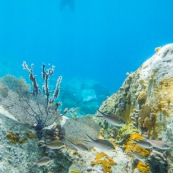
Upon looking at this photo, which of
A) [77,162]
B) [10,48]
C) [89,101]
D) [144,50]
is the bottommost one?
[77,162]

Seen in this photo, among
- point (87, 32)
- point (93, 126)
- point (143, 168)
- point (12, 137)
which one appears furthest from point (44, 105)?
point (87, 32)

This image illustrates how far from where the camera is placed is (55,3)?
171375mm

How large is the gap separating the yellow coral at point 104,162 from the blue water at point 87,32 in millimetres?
133982

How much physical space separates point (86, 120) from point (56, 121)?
115 centimetres

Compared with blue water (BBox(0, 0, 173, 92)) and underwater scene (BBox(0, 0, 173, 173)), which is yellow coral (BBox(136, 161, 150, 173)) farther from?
blue water (BBox(0, 0, 173, 92))

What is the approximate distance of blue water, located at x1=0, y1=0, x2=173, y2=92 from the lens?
148875 millimetres

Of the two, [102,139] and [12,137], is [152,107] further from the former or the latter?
[12,137]

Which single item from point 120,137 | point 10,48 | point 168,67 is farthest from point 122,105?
point 10,48

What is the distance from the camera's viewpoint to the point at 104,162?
3922 mm

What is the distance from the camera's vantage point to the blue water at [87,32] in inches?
5861

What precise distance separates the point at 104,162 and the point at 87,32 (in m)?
177

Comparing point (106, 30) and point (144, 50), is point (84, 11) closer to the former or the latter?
point (106, 30)

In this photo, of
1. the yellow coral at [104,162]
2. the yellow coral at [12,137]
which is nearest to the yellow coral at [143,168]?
the yellow coral at [104,162]

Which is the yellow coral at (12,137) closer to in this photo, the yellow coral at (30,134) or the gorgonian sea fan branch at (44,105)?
the yellow coral at (30,134)
